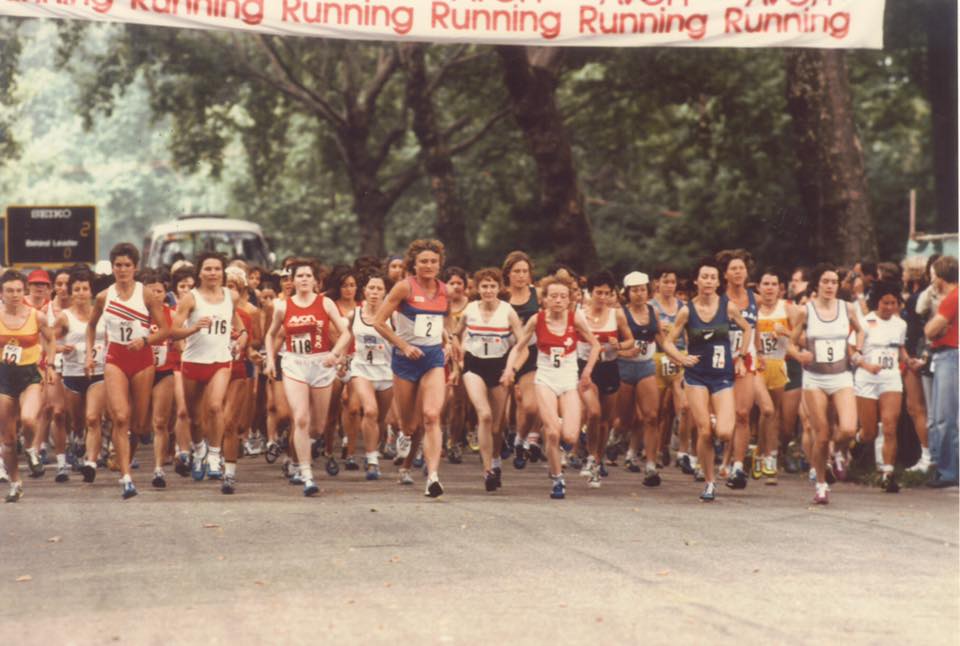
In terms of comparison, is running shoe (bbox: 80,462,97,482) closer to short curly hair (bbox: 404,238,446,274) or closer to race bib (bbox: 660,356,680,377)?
short curly hair (bbox: 404,238,446,274)

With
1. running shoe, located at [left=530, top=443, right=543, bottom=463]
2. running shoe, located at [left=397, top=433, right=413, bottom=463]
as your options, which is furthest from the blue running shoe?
running shoe, located at [left=530, top=443, right=543, bottom=463]

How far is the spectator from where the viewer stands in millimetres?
15633

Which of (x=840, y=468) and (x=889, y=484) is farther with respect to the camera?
(x=840, y=468)

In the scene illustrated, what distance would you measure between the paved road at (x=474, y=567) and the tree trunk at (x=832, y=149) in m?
7.77

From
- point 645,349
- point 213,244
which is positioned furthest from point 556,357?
point 213,244

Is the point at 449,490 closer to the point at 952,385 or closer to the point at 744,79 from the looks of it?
the point at 952,385

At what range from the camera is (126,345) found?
14.7 metres

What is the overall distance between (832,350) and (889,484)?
1646 millimetres

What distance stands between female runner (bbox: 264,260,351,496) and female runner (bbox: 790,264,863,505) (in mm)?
3812

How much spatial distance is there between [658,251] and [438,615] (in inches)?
1481

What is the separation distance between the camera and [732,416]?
14703 mm

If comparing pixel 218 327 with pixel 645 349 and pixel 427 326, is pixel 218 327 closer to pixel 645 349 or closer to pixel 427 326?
pixel 427 326

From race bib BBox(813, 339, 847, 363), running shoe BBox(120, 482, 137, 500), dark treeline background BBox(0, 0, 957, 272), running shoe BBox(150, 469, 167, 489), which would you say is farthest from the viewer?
dark treeline background BBox(0, 0, 957, 272)

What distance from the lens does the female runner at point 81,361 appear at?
15789 mm
